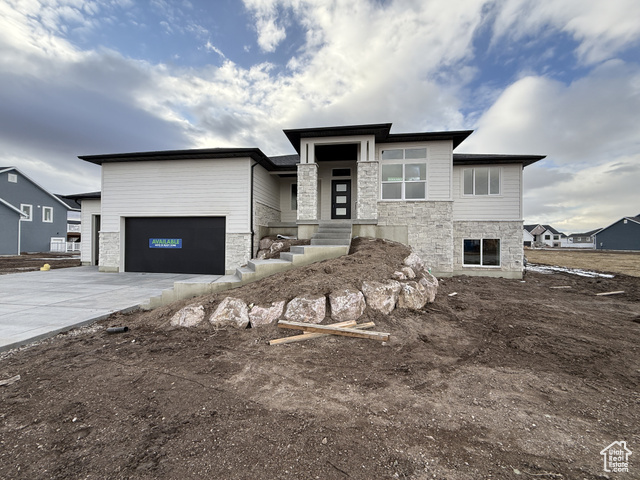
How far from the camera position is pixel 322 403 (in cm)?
265

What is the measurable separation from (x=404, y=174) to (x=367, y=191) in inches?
68.5

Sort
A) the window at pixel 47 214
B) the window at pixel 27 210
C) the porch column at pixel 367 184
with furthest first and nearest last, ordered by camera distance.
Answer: the window at pixel 47 214 → the window at pixel 27 210 → the porch column at pixel 367 184

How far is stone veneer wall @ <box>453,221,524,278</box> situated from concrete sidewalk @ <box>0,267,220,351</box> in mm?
10044

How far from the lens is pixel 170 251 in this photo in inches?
455

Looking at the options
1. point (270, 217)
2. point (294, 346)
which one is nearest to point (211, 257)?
point (270, 217)

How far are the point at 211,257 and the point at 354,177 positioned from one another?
745 centimetres

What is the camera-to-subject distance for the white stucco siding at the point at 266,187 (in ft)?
36.5

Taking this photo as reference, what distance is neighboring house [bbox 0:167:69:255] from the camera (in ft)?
66.7

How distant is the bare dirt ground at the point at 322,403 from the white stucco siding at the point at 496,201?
274 inches

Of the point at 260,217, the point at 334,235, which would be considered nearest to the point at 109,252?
the point at 260,217

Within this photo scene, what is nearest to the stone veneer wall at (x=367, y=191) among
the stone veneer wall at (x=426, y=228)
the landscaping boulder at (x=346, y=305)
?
the stone veneer wall at (x=426, y=228)

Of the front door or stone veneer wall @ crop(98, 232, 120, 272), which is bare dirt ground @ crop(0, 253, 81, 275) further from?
the front door

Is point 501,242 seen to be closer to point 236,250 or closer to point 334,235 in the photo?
point 334,235

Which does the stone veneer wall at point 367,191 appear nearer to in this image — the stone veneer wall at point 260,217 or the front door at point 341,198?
the front door at point 341,198
